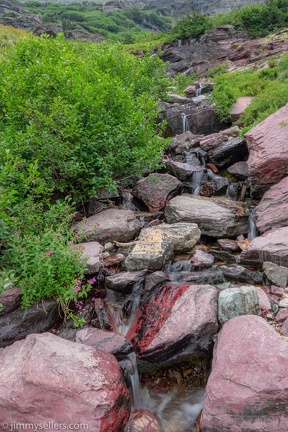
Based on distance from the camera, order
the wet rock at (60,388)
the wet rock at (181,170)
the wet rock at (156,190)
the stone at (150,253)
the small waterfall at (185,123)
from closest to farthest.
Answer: the wet rock at (60,388), the stone at (150,253), the wet rock at (156,190), the wet rock at (181,170), the small waterfall at (185,123)

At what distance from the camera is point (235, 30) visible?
40.9 metres

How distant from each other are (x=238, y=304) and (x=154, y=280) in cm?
167

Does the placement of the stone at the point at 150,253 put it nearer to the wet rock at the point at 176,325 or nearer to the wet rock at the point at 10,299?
the wet rock at the point at 176,325

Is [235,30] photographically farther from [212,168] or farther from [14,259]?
[14,259]

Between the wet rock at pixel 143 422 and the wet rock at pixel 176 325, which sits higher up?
the wet rock at pixel 176 325

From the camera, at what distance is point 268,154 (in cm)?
934

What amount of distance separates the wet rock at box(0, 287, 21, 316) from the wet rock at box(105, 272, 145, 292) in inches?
65.8

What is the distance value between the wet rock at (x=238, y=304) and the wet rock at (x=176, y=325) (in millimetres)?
140

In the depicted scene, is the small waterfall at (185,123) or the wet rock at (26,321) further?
the small waterfall at (185,123)

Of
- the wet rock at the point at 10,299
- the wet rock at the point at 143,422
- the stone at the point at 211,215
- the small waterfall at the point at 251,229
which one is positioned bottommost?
the wet rock at the point at 143,422

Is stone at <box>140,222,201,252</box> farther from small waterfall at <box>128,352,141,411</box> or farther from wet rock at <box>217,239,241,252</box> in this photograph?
small waterfall at <box>128,352,141,411</box>

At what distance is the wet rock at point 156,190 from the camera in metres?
9.87

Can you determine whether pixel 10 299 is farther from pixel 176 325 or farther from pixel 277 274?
pixel 277 274

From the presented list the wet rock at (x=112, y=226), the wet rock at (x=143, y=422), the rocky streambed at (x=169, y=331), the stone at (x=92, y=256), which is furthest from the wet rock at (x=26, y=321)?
the wet rock at (x=112, y=226)
